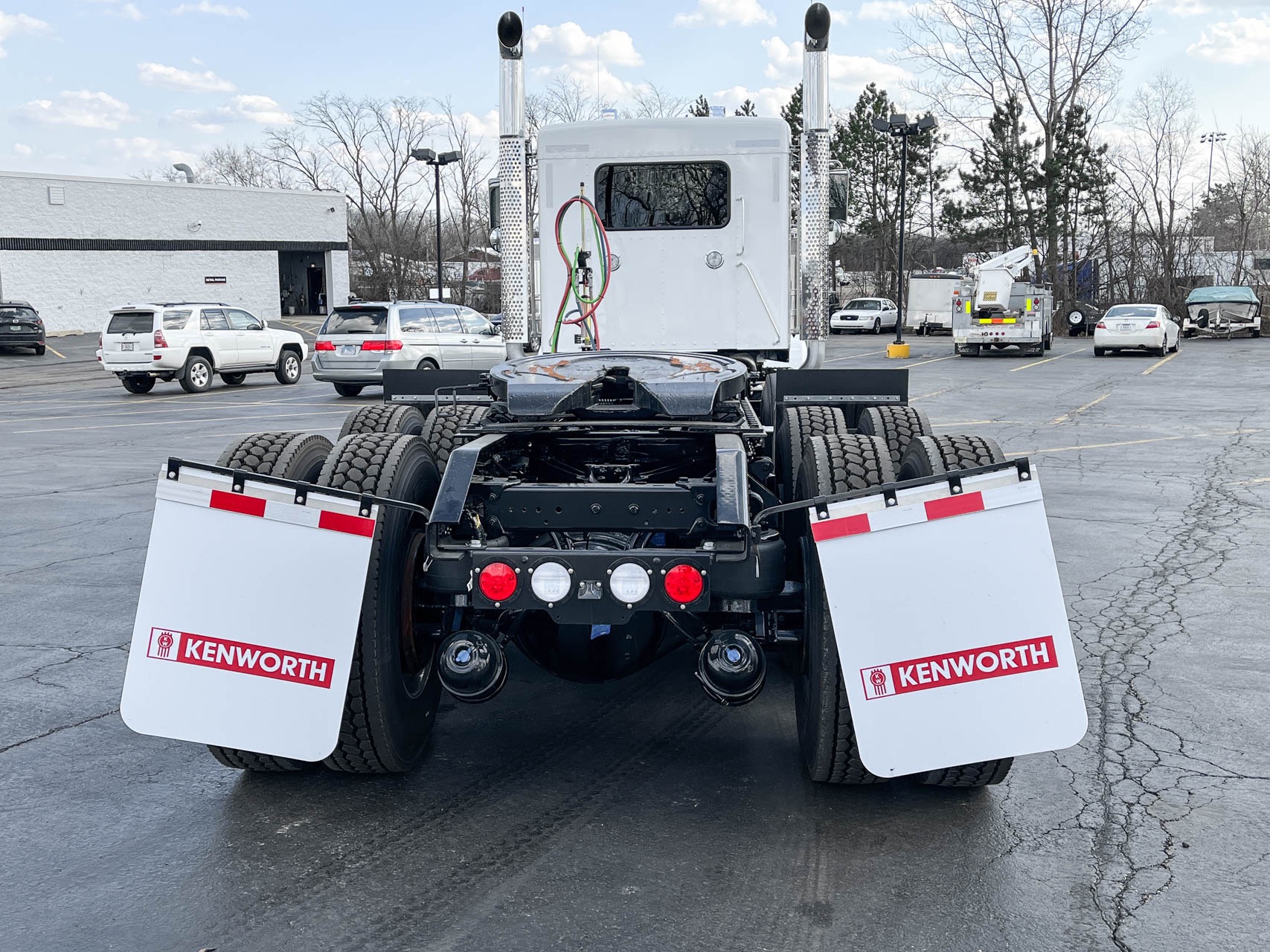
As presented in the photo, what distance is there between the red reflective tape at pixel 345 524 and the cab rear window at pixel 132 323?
70.4ft

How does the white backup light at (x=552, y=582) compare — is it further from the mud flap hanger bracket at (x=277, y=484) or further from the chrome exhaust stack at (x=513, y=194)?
the chrome exhaust stack at (x=513, y=194)

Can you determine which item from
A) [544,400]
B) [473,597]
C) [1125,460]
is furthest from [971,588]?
[1125,460]

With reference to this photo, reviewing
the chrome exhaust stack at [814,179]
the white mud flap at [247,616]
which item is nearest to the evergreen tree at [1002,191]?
the chrome exhaust stack at [814,179]

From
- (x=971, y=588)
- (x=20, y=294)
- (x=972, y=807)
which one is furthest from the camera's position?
(x=20, y=294)

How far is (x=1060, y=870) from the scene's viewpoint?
3654 mm

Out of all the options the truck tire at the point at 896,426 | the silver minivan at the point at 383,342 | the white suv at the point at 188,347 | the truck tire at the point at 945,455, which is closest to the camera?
the truck tire at the point at 945,455

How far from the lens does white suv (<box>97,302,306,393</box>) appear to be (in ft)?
76.4

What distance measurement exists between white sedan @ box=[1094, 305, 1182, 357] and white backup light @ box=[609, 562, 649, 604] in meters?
31.3

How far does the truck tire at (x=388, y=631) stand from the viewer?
13.1 feet

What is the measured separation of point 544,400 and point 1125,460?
978 centimetres

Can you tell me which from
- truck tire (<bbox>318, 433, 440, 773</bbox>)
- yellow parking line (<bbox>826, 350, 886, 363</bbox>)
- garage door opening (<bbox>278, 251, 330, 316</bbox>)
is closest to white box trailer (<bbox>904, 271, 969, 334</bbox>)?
yellow parking line (<bbox>826, 350, 886, 363</bbox>)

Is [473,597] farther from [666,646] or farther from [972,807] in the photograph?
[972,807]

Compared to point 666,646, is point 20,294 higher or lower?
higher

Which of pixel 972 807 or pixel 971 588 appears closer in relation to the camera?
pixel 971 588
